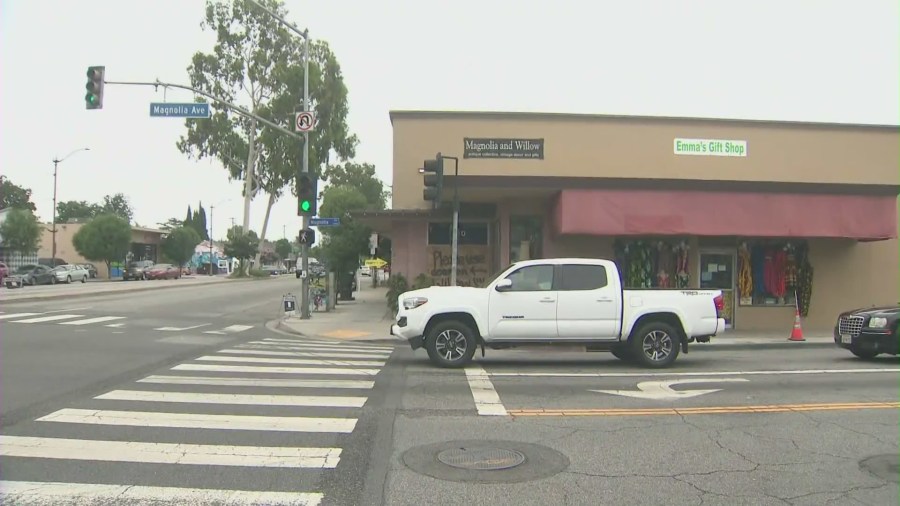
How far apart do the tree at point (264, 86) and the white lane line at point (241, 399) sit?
159 ft

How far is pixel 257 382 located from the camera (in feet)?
29.9

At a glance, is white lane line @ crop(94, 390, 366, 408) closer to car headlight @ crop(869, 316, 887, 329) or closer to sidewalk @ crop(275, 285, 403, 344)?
sidewalk @ crop(275, 285, 403, 344)

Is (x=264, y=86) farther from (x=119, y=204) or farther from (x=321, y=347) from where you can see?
(x=119, y=204)

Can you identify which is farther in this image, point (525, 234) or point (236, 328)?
point (525, 234)

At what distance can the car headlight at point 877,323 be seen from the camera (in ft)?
37.7

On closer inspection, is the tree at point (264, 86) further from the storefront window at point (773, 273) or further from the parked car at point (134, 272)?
the storefront window at point (773, 273)

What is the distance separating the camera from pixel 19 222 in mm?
Result: 53969

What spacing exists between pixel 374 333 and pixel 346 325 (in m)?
2.25

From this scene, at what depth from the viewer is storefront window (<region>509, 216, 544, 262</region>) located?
1951 centimetres

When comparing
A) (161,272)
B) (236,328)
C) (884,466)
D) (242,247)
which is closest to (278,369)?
(884,466)

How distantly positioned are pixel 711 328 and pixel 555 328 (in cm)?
277

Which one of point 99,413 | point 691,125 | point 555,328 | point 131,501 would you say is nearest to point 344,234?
point 691,125

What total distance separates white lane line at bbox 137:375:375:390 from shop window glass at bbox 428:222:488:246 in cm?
1157

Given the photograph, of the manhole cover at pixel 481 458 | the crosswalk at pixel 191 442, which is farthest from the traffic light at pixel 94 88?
the manhole cover at pixel 481 458
